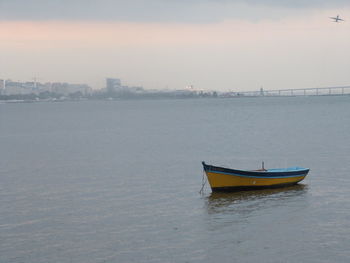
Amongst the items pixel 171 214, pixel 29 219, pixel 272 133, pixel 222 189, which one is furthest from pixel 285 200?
pixel 272 133

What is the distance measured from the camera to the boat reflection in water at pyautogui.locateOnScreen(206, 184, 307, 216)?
3025 centimetres

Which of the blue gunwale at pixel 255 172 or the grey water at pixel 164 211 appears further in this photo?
the blue gunwale at pixel 255 172

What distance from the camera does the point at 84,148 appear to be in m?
62.2

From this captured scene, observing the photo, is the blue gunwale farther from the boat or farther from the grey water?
the grey water

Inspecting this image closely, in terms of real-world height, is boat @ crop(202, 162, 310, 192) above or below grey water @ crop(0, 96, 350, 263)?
above

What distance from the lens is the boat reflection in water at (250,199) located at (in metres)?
30.2

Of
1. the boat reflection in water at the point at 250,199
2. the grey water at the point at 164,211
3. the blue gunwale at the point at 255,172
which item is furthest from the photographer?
the blue gunwale at the point at 255,172

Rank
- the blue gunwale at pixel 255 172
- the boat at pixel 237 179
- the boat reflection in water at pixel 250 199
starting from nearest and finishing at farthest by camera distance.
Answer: the boat reflection in water at pixel 250 199 → the blue gunwale at pixel 255 172 → the boat at pixel 237 179

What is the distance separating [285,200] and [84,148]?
109ft

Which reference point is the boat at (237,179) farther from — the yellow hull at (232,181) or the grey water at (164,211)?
the grey water at (164,211)

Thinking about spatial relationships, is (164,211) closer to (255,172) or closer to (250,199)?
(250,199)

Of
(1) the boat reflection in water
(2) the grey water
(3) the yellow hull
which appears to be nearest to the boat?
(3) the yellow hull

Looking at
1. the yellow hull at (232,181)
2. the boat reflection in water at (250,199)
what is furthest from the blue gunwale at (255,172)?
the boat reflection in water at (250,199)

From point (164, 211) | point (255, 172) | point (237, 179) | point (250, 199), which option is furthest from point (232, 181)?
point (164, 211)
